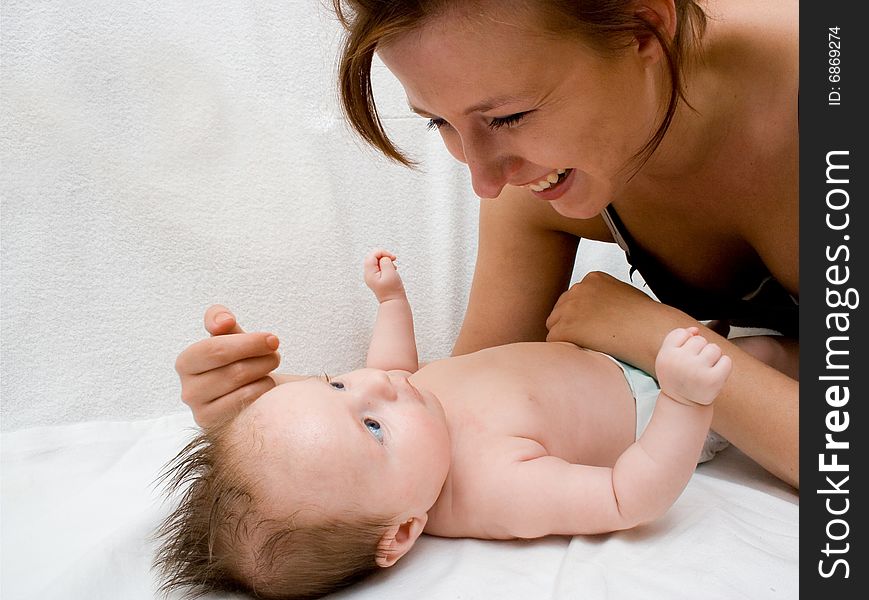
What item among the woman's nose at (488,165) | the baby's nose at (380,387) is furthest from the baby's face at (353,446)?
the woman's nose at (488,165)

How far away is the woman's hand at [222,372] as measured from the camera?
1.10 meters

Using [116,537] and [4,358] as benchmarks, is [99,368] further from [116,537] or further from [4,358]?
[116,537]

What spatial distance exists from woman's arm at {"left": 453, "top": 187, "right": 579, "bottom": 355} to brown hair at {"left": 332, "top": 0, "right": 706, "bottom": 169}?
0.40 metres

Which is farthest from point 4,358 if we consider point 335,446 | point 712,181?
point 712,181

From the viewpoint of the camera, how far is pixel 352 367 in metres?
1.43

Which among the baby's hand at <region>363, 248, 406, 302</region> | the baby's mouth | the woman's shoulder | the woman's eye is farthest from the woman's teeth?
the baby's hand at <region>363, 248, 406, 302</region>

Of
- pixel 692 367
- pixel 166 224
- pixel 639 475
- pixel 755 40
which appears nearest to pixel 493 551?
pixel 639 475

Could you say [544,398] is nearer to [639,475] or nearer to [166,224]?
[639,475]

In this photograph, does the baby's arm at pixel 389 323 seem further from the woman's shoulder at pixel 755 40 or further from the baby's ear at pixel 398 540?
the woman's shoulder at pixel 755 40

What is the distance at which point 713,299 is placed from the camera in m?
1.30

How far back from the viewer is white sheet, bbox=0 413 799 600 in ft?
2.78

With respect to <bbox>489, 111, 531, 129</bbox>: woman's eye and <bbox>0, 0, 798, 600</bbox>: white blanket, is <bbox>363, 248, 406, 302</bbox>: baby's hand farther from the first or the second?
<bbox>489, 111, 531, 129</bbox>: woman's eye

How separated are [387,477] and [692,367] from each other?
324 millimetres

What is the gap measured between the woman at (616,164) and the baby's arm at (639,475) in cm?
20
